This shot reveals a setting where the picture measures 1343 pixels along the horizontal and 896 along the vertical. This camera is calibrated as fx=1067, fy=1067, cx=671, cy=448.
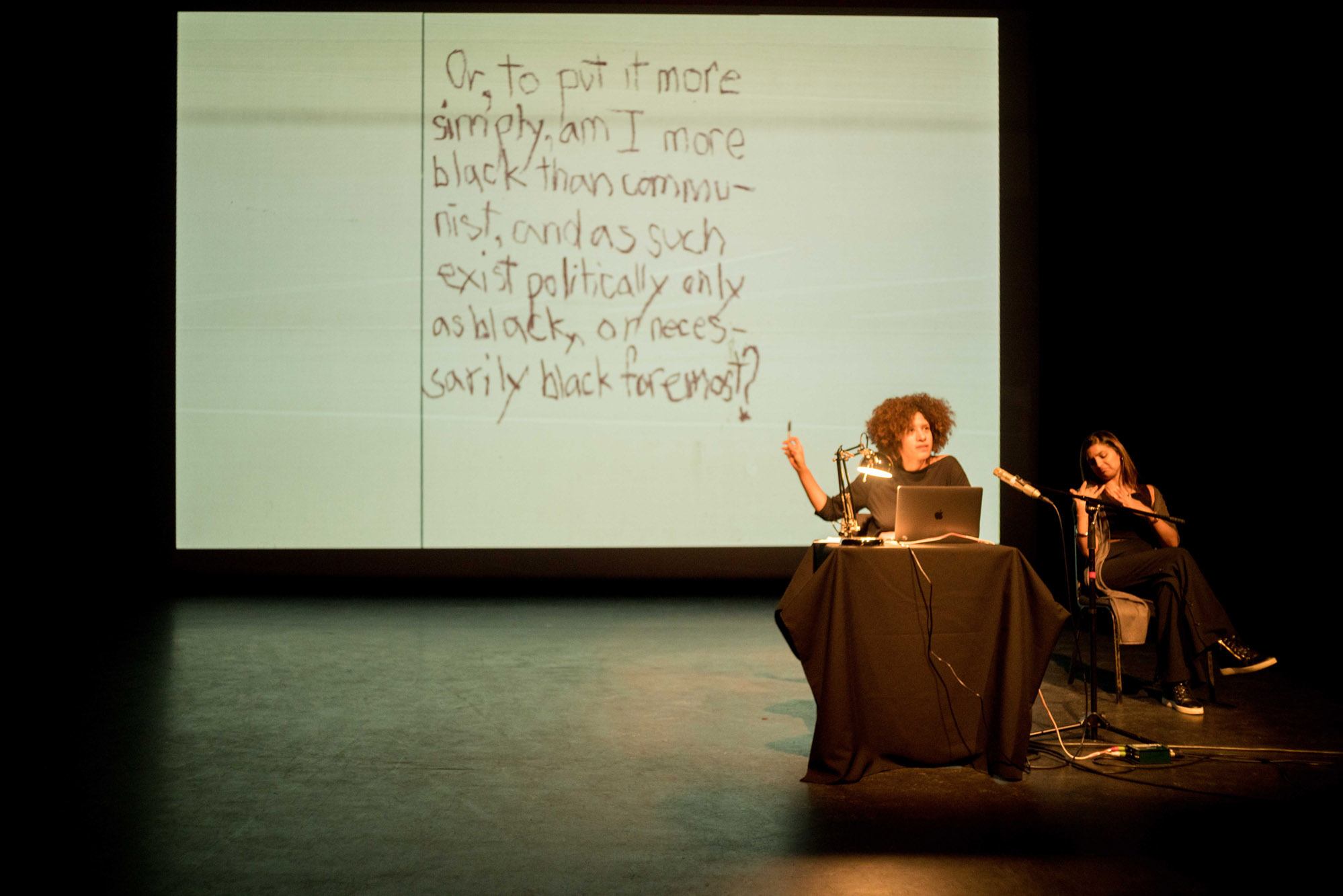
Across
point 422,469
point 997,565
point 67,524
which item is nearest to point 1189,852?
point 997,565

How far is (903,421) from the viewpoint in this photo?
3.91 metres

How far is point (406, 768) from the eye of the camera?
3104 millimetres

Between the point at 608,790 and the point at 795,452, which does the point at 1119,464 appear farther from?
the point at 608,790

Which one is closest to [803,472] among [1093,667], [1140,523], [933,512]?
[933,512]

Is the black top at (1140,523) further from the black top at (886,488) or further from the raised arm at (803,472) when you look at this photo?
the raised arm at (803,472)

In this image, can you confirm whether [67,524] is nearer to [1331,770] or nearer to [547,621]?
[547,621]

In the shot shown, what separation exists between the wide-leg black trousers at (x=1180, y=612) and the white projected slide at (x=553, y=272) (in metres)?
2.29

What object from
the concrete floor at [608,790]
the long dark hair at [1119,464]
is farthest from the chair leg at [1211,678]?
the long dark hair at [1119,464]

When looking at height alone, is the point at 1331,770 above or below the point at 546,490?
below

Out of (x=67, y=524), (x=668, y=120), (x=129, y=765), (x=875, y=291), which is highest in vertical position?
(x=668, y=120)

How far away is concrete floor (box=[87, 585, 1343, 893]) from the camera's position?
93.4 inches

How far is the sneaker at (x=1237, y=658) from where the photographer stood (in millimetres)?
3883

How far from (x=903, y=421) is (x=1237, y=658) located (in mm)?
1502

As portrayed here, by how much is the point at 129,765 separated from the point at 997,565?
260 cm
